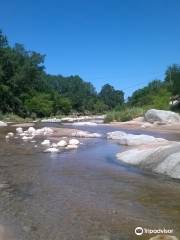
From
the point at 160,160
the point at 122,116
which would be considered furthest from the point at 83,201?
the point at 122,116

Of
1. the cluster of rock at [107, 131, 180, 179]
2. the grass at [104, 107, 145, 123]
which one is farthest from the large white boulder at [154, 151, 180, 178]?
the grass at [104, 107, 145, 123]

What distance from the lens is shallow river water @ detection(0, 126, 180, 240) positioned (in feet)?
29.1

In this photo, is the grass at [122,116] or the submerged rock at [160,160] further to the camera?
the grass at [122,116]

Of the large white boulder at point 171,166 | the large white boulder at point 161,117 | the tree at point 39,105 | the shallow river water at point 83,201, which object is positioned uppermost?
the tree at point 39,105

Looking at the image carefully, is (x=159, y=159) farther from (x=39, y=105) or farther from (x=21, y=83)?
(x=39, y=105)

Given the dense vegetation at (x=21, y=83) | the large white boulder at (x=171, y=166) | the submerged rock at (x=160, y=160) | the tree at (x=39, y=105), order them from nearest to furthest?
the large white boulder at (x=171, y=166), the submerged rock at (x=160, y=160), the dense vegetation at (x=21, y=83), the tree at (x=39, y=105)

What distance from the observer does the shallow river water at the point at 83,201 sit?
29.1 feet

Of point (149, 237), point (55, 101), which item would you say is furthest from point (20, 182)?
point (55, 101)

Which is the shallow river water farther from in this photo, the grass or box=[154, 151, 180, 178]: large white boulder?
the grass

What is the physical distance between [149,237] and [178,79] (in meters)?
78.8

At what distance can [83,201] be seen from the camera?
37.1ft

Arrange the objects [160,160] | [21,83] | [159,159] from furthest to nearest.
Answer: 1. [21,83]
2. [159,159]
3. [160,160]

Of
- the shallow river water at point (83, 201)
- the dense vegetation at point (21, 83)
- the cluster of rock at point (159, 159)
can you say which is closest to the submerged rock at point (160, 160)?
the cluster of rock at point (159, 159)

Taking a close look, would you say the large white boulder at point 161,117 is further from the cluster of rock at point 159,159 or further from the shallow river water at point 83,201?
the shallow river water at point 83,201
